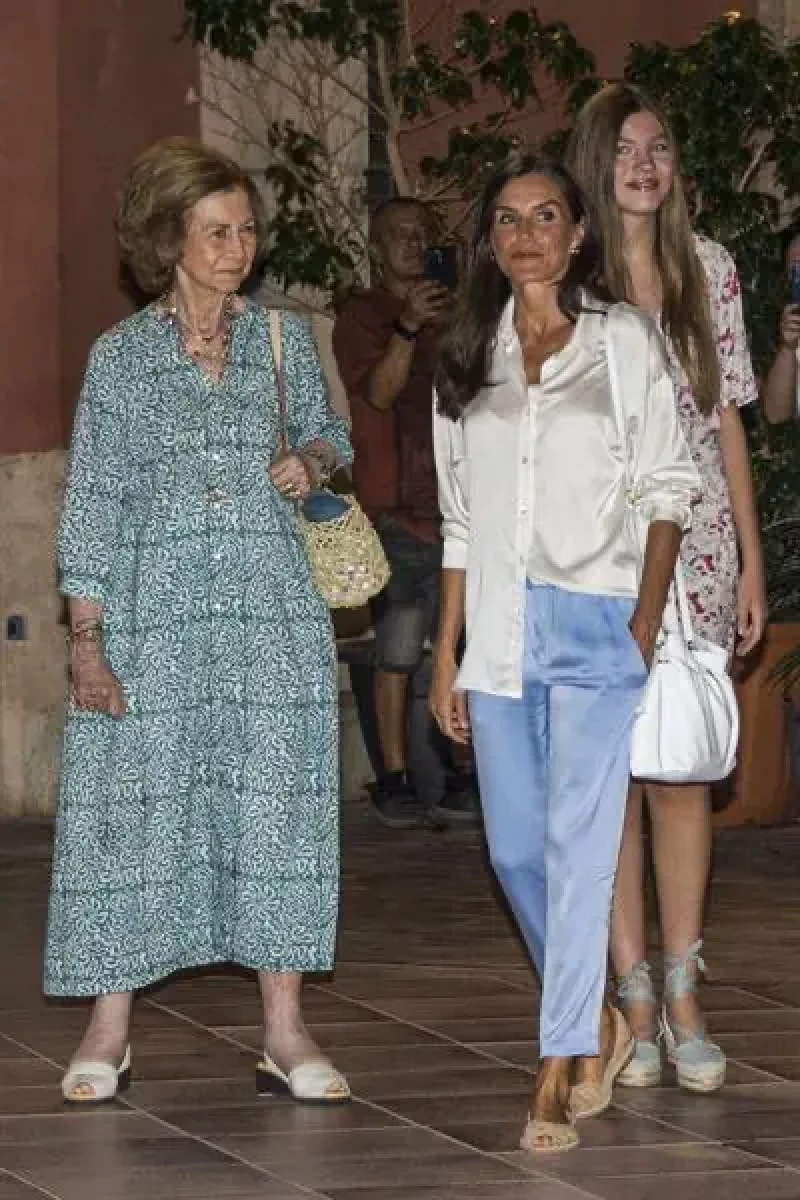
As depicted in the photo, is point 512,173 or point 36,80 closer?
point 512,173

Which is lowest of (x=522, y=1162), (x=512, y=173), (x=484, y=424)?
(x=522, y=1162)

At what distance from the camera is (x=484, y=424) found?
21.7ft

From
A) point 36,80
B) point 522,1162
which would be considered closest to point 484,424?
point 522,1162

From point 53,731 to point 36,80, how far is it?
2.34 meters

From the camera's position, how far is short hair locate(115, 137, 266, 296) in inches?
274

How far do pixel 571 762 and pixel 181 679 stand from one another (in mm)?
943

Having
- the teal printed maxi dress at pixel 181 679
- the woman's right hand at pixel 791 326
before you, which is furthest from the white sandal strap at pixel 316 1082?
the woman's right hand at pixel 791 326

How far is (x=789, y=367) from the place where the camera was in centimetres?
827

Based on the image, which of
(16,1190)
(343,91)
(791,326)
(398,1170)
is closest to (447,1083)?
(398,1170)

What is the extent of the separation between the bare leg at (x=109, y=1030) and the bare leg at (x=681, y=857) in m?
1.17

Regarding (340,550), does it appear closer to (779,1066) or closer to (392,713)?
(779,1066)

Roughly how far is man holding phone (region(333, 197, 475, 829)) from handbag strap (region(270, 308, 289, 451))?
14.0 feet

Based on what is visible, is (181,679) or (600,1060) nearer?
(600,1060)

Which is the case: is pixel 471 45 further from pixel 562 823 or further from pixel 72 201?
pixel 562 823
